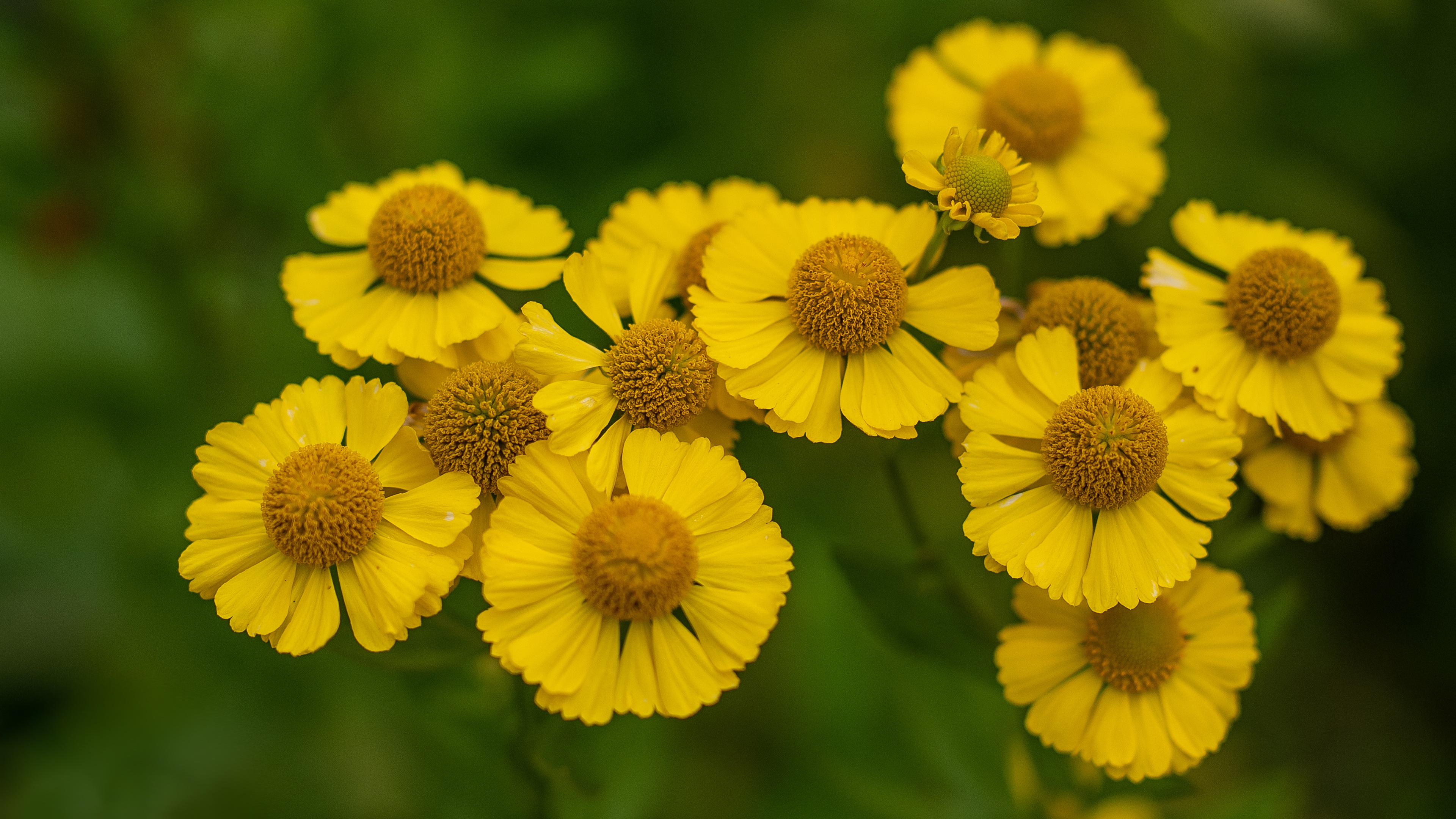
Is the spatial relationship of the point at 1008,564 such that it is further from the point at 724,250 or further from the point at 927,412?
the point at 724,250

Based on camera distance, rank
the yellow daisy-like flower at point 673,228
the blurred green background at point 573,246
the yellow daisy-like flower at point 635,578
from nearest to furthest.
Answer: the yellow daisy-like flower at point 635,578
the yellow daisy-like flower at point 673,228
the blurred green background at point 573,246

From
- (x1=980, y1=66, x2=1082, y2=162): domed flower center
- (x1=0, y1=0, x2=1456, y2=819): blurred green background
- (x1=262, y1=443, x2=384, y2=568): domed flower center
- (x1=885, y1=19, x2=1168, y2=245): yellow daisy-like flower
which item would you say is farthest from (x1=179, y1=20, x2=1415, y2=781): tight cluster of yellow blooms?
(x1=0, y1=0, x2=1456, y2=819): blurred green background

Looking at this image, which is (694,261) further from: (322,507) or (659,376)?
(322,507)

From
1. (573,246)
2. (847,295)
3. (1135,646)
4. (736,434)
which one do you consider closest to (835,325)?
(847,295)

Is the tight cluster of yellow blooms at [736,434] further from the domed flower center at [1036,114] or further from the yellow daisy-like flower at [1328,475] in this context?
the domed flower center at [1036,114]

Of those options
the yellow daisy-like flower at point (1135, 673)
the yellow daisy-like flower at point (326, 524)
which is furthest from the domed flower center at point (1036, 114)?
the yellow daisy-like flower at point (326, 524)

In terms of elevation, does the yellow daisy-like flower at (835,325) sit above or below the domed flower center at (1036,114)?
below

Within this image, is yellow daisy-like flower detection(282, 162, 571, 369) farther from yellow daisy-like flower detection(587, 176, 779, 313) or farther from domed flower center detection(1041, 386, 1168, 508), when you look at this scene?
domed flower center detection(1041, 386, 1168, 508)
